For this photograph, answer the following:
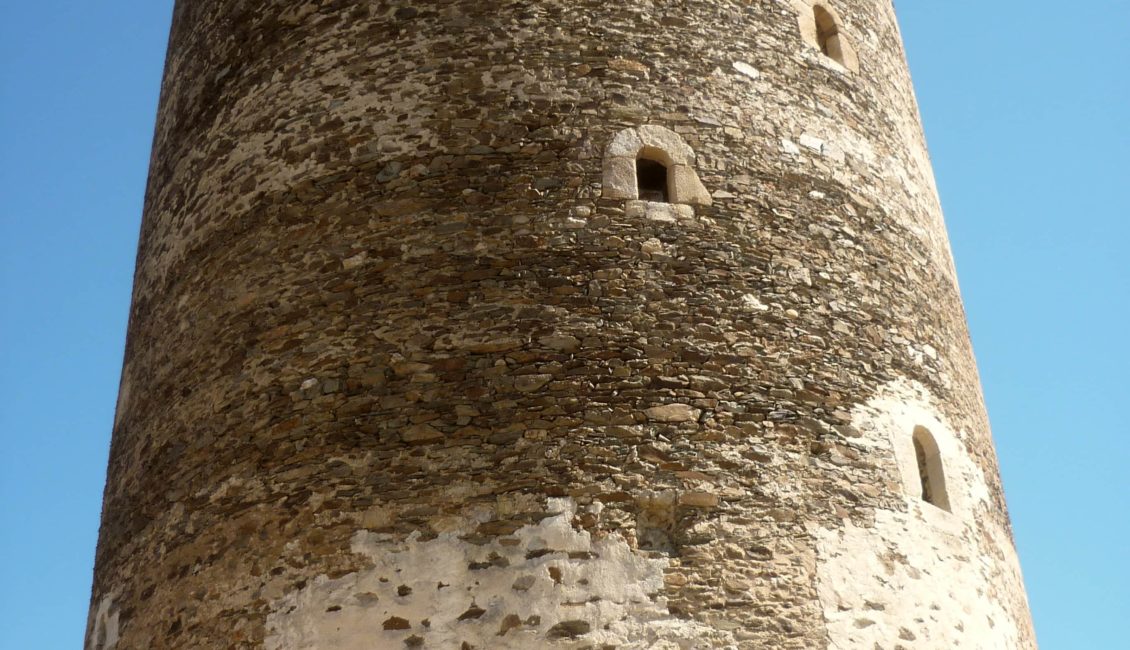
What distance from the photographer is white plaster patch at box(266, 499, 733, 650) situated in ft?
21.2

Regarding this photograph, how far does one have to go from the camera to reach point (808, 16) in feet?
29.5

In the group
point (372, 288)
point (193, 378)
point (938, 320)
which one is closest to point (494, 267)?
point (372, 288)

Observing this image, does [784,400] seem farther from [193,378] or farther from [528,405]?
[193,378]

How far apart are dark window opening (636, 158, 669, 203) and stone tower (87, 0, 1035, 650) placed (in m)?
0.02

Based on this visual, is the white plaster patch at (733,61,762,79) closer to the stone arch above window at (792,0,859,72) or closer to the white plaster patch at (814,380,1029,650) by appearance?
the stone arch above window at (792,0,859,72)

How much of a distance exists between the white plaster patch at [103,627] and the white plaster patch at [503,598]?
5.26 ft

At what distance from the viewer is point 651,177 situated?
25.6 feet

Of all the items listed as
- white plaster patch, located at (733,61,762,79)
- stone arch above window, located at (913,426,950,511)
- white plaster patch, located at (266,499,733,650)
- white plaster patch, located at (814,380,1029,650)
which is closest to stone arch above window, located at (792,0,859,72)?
white plaster patch, located at (733,61,762,79)

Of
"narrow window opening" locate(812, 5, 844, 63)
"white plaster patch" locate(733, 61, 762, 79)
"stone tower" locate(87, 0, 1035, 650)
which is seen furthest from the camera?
"narrow window opening" locate(812, 5, 844, 63)

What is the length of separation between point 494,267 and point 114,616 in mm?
3119

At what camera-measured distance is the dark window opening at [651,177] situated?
25.5 ft

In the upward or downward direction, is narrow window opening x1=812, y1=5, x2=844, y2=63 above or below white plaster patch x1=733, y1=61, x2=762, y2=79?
above

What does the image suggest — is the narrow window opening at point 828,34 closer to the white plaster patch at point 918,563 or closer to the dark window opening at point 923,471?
the white plaster patch at point 918,563

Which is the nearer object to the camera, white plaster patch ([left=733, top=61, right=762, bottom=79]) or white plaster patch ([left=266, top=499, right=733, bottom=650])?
white plaster patch ([left=266, top=499, right=733, bottom=650])
